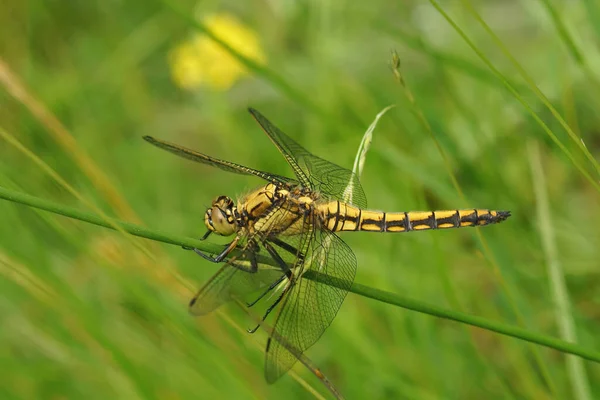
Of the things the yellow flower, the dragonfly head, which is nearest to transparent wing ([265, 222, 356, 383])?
the dragonfly head

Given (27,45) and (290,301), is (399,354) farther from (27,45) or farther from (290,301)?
(27,45)

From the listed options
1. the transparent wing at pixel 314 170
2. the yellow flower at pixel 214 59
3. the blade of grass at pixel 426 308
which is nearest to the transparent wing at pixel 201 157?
the transparent wing at pixel 314 170

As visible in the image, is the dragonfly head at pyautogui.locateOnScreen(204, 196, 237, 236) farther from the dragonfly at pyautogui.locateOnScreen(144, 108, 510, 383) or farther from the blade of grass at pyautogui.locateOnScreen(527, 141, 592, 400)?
the blade of grass at pyautogui.locateOnScreen(527, 141, 592, 400)

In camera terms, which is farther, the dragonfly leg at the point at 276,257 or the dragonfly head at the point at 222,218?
the dragonfly head at the point at 222,218

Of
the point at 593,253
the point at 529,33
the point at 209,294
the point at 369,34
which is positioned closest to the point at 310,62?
the point at 369,34

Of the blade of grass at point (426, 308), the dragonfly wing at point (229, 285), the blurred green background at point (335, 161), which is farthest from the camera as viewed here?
the blurred green background at point (335, 161)

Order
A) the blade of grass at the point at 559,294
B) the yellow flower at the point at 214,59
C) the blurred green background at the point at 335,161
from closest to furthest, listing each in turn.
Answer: the blade of grass at the point at 559,294, the blurred green background at the point at 335,161, the yellow flower at the point at 214,59

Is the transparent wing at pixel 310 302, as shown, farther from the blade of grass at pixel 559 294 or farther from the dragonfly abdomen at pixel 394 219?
the blade of grass at pixel 559 294
